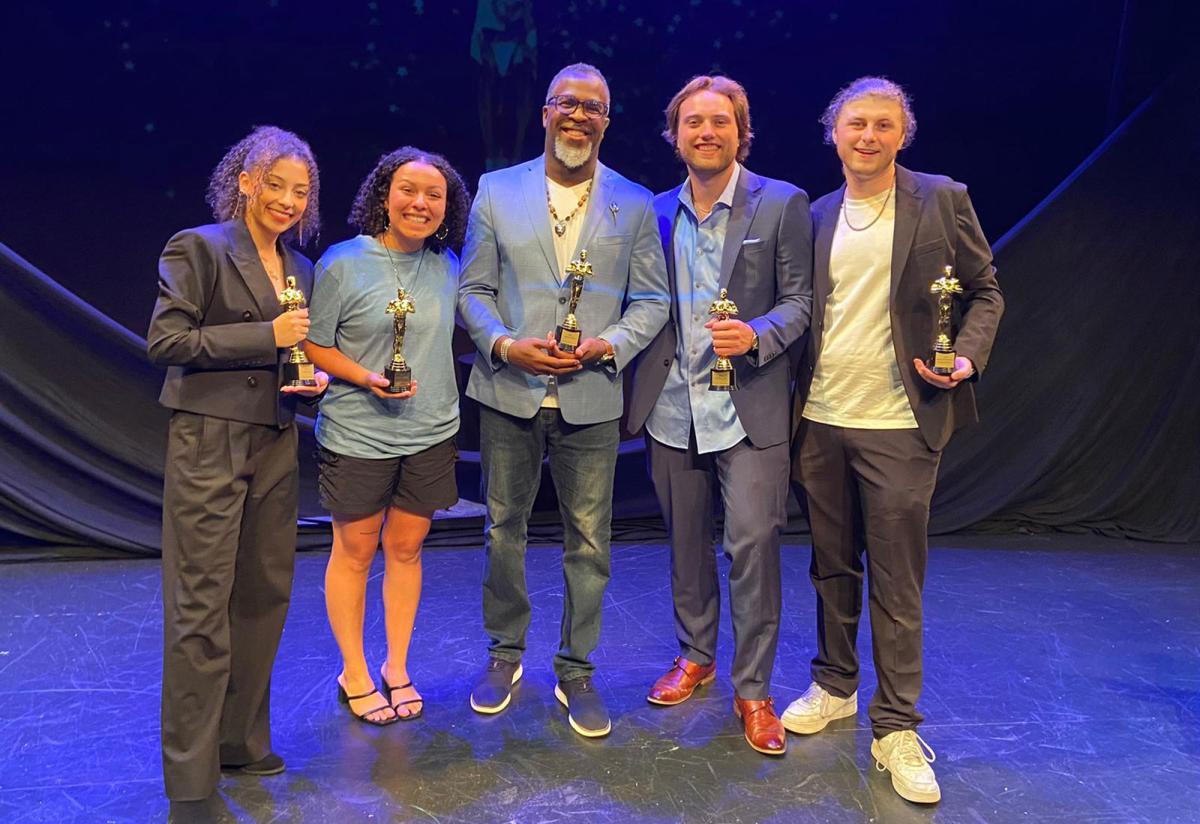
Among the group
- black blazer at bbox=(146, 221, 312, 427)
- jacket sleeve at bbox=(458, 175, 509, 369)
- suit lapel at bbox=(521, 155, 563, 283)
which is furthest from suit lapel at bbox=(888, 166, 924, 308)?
black blazer at bbox=(146, 221, 312, 427)

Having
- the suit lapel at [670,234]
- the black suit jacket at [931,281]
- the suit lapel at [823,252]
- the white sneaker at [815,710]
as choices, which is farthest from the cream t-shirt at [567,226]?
the white sneaker at [815,710]

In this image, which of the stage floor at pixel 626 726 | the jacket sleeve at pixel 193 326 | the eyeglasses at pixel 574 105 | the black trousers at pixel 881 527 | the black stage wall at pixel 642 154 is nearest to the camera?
the jacket sleeve at pixel 193 326

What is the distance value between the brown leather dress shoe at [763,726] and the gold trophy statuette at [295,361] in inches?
57.1

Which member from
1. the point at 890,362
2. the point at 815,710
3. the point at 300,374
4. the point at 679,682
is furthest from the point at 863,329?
the point at 300,374

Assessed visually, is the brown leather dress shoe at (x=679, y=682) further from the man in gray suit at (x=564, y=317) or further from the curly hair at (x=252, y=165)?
the curly hair at (x=252, y=165)

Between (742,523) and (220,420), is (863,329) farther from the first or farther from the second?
(220,420)

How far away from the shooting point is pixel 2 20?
4.50m

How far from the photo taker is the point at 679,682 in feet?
9.89

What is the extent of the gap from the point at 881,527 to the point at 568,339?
0.94 m

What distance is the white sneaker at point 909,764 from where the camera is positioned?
8.08 ft

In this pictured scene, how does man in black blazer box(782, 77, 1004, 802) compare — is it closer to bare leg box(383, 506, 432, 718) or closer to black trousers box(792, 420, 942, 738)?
black trousers box(792, 420, 942, 738)

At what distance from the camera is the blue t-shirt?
264 cm

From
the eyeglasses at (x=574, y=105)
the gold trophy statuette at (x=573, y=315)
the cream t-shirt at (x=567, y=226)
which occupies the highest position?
the eyeglasses at (x=574, y=105)

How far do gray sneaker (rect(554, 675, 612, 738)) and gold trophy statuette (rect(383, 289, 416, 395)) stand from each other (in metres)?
1.00
